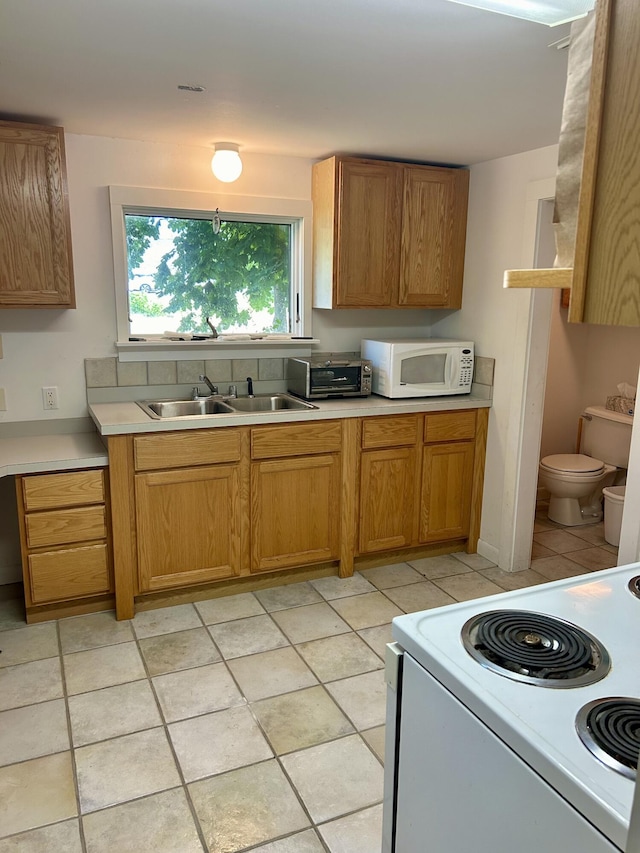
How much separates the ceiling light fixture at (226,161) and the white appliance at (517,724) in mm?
2620

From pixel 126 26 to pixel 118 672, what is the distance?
2282 millimetres

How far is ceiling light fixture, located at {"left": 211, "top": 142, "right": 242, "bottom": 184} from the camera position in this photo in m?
3.21

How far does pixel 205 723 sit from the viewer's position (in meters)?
2.27

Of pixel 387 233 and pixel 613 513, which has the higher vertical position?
pixel 387 233

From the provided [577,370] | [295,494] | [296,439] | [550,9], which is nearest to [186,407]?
[296,439]

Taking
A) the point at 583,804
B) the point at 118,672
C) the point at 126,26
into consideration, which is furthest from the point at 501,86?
the point at 118,672

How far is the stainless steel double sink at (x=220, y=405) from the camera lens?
3346 mm

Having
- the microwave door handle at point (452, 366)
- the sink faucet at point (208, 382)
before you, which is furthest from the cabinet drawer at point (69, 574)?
the microwave door handle at point (452, 366)

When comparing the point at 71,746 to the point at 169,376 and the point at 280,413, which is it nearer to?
the point at 280,413

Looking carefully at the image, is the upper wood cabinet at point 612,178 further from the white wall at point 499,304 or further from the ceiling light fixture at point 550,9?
the white wall at point 499,304

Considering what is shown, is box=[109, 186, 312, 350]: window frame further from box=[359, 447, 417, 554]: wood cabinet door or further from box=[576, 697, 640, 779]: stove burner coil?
box=[576, 697, 640, 779]: stove burner coil

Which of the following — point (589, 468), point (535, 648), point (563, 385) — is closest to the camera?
point (535, 648)

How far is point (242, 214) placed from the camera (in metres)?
3.52

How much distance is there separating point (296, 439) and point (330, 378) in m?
0.47
